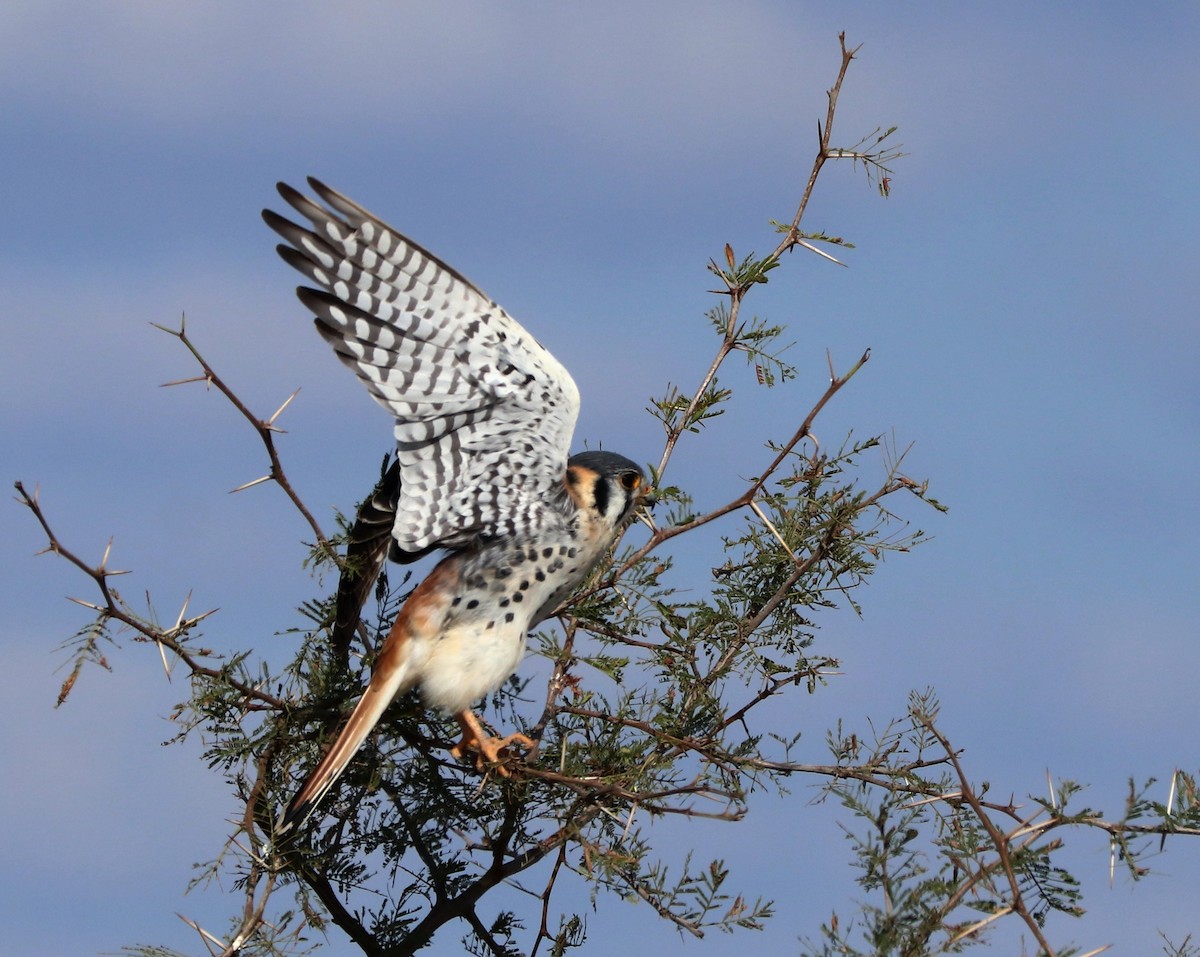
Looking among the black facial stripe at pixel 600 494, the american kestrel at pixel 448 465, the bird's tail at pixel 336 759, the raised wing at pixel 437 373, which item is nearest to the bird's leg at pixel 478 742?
the american kestrel at pixel 448 465

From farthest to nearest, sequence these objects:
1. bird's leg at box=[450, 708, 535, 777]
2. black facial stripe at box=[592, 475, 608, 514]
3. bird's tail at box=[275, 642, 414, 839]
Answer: black facial stripe at box=[592, 475, 608, 514]
bird's leg at box=[450, 708, 535, 777]
bird's tail at box=[275, 642, 414, 839]

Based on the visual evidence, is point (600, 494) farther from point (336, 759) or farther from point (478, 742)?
point (336, 759)

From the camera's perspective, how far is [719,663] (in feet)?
13.8

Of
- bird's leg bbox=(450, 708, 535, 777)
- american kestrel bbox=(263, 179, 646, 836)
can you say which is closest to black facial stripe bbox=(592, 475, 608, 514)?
american kestrel bbox=(263, 179, 646, 836)

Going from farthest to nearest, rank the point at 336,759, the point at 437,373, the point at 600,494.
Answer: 1. the point at 600,494
2. the point at 437,373
3. the point at 336,759

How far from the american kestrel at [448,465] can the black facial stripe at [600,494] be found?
0.24 ft

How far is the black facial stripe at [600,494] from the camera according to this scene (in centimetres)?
460

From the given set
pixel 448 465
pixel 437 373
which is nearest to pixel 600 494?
pixel 448 465

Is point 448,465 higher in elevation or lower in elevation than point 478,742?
higher

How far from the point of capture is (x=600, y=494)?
182 inches

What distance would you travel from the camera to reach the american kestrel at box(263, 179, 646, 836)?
4.01 metres

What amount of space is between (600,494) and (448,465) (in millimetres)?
593

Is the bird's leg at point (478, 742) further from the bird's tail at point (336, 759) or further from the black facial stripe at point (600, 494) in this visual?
the black facial stripe at point (600, 494)

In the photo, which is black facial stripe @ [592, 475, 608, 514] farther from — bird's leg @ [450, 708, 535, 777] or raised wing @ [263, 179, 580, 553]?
bird's leg @ [450, 708, 535, 777]
